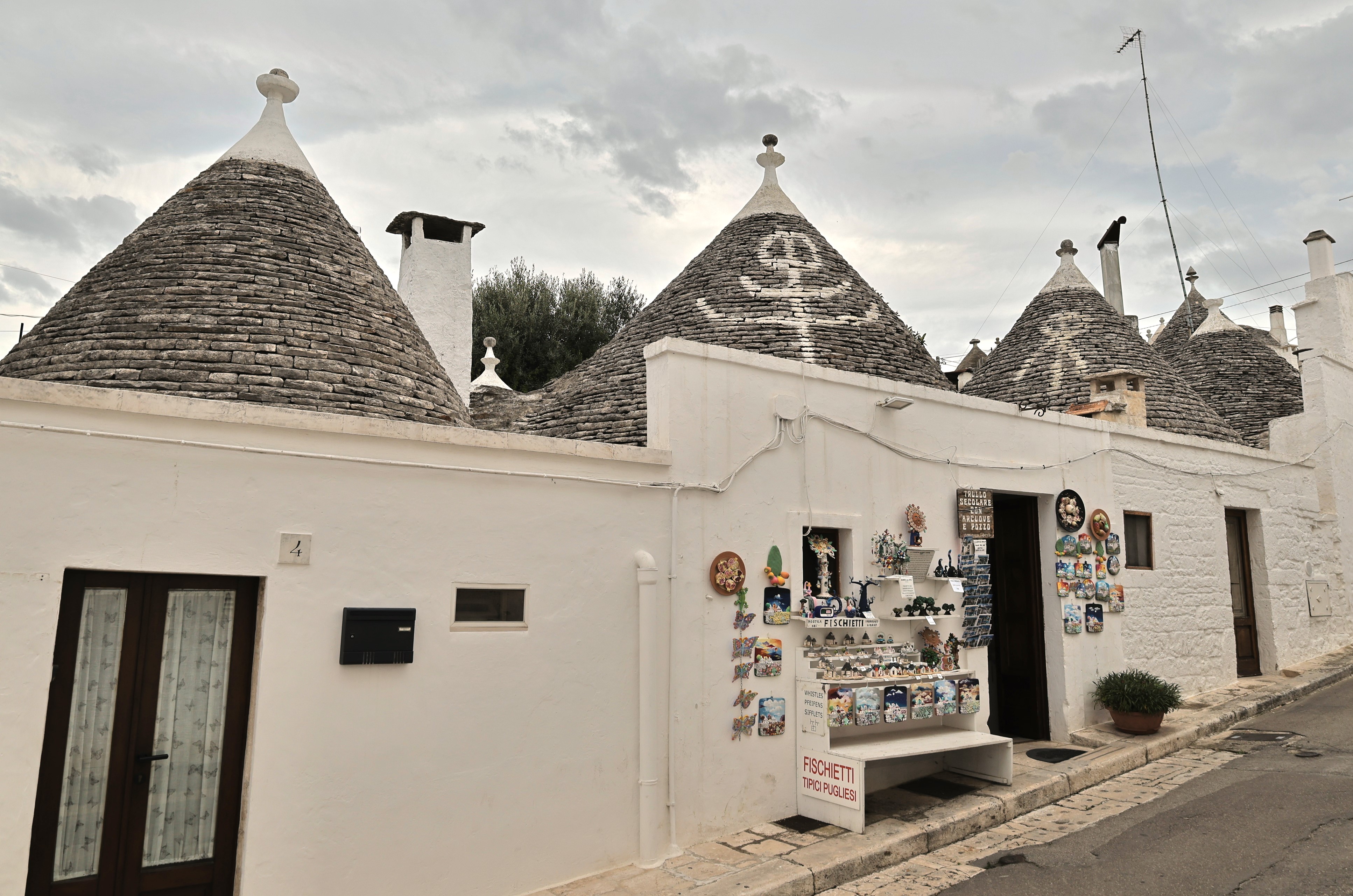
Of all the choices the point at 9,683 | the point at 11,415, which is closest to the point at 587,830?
the point at 9,683

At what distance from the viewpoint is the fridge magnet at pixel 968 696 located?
6840mm

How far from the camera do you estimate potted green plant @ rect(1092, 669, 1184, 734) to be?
816 cm

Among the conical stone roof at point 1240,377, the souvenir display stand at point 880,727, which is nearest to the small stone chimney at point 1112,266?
the conical stone roof at point 1240,377

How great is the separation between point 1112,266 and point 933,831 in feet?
57.6

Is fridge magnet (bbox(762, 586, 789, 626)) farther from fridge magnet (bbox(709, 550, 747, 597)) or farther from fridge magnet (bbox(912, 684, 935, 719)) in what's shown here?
fridge magnet (bbox(912, 684, 935, 719))

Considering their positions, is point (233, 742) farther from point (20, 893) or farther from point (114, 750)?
point (20, 893)

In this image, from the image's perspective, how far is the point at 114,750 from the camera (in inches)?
162

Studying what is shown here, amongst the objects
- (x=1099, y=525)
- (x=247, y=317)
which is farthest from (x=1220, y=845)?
(x=247, y=317)

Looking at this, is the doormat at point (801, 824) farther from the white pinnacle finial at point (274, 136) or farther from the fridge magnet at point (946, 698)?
the white pinnacle finial at point (274, 136)

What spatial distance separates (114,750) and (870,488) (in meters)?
5.21

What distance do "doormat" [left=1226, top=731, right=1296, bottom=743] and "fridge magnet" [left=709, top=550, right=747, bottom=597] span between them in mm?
5715

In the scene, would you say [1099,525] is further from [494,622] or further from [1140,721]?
[494,622]

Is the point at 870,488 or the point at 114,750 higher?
the point at 870,488

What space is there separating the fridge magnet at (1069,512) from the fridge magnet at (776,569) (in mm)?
3605
